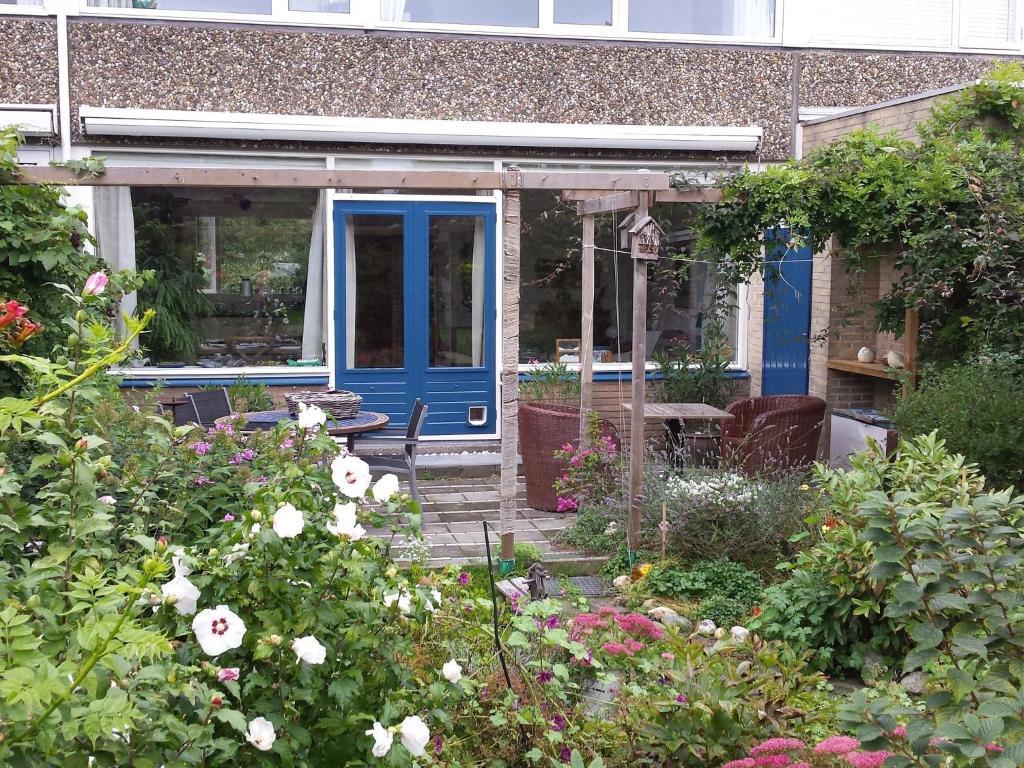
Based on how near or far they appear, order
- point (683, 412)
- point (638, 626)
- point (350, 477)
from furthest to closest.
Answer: point (683, 412) < point (638, 626) < point (350, 477)

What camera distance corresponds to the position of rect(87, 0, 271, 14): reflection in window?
32.0 ft

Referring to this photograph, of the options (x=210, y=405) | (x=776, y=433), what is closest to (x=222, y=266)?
(x=210, y=405)

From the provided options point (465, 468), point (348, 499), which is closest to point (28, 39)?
point (465, 468)

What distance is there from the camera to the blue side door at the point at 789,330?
10.8m

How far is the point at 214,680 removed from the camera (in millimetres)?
2297

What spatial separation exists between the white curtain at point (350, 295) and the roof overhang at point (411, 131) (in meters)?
0.93

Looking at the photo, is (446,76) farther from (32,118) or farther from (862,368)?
(862,368)

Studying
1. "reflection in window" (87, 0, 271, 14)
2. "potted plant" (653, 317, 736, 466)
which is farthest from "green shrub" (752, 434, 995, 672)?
"reflection in window" (87, 0, 271, 14)

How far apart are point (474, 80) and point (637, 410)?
15.9ft

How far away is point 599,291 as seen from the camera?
11.0 meters

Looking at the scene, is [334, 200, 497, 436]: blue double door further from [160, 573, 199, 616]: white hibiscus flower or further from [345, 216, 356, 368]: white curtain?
[160, 573, 199, 616]: white hibiscus flower

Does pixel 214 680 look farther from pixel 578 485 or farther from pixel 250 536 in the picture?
pixel 578 485

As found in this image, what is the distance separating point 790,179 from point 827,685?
4.09 m

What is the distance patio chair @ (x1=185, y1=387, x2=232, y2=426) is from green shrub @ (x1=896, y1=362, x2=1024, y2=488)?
540cm
